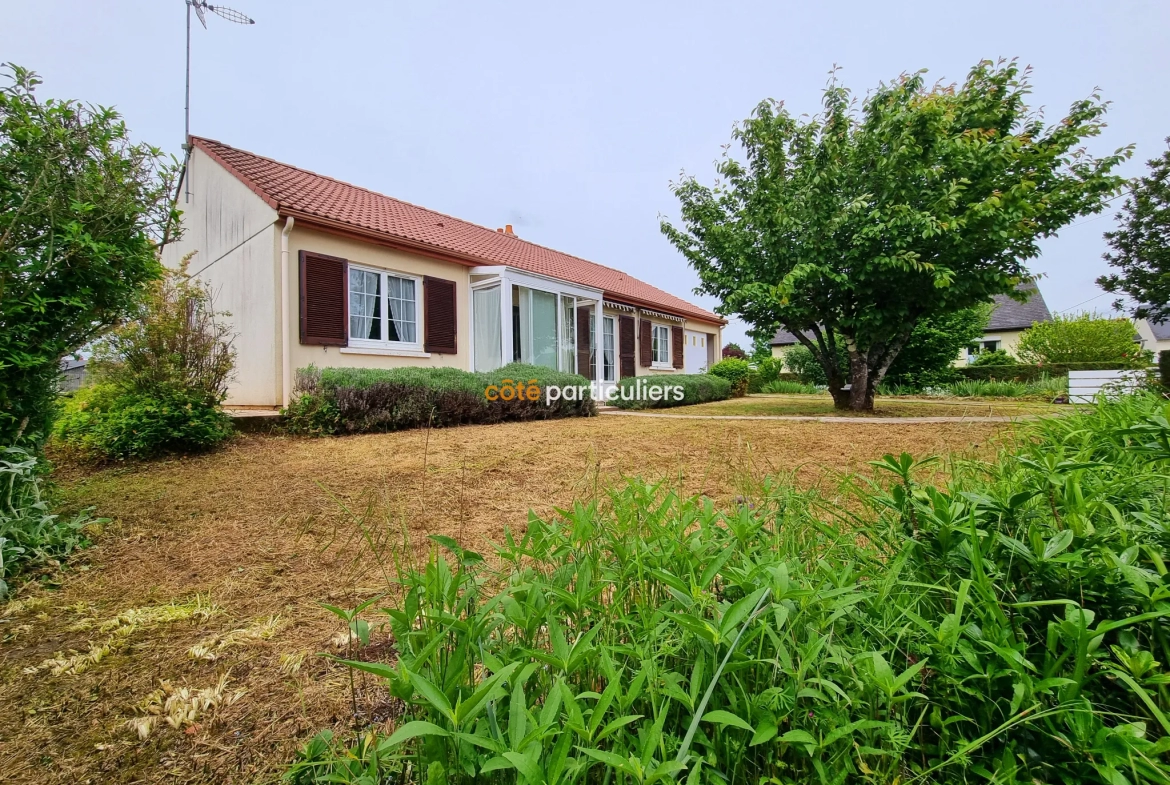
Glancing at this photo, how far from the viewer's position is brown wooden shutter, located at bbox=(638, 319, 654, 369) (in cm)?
1683

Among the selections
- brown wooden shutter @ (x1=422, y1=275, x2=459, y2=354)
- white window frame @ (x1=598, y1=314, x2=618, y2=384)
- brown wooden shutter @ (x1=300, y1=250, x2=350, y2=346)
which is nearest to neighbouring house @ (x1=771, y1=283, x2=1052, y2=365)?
white window frame @ (x1=598, y1=314, x2=618, y2=384)

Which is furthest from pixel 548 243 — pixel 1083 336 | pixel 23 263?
pixel 1083 336

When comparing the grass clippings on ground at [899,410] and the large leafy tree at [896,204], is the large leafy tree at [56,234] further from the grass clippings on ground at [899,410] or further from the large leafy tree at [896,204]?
the grass clippings on ground at [899,410]

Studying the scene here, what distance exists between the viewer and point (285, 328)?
7.97 m

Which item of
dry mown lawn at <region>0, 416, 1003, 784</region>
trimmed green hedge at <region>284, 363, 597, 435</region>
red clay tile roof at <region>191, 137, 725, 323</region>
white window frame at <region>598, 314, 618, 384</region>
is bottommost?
dry mown lawn at <region>0, 416, 1003, 784</region>

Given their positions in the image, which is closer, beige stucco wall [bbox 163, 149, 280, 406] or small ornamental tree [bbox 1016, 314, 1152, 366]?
beige stucco wall [bbox 163, 149, 280, 406]

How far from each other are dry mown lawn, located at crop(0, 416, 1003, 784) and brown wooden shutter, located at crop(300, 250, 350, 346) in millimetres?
3799

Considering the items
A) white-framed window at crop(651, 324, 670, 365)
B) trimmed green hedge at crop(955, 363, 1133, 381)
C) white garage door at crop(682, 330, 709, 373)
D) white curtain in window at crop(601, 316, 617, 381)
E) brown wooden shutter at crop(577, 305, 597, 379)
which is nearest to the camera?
brown wooden shutter at crop(577, 305, 597, 379)

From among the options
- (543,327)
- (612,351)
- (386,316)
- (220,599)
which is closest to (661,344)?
(612,351)

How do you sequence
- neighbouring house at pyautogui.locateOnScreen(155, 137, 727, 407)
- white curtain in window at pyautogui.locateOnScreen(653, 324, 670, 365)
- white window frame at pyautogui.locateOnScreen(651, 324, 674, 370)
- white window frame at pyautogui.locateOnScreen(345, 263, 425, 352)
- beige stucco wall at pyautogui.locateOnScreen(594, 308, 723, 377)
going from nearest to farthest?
neighbouring house at pyautogui.locateOnScreen(155, 137, 727, 407), white window frame at pyautogui.locateOnScreen(345, 263, 425, 352), beige stucco wall at pyautogui.locateOnScreen(594, 308, 723, 377), white window frame at pyautogui.locateOnScreen(651, 324, 674, 370), white curtain in window at pyautogui.locateOnScreen(653, 324, 670, 365)

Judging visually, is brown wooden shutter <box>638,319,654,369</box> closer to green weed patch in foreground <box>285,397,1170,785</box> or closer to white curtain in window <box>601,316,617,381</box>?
white curtain in window <box>601,316,617,381</box>

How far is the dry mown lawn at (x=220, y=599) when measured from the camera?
131 cm

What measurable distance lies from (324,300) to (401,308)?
1700mm

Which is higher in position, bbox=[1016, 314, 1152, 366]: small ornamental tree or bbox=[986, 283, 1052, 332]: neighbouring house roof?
bbox=[986, 283, 1052, 332]: neighbouring house roof
